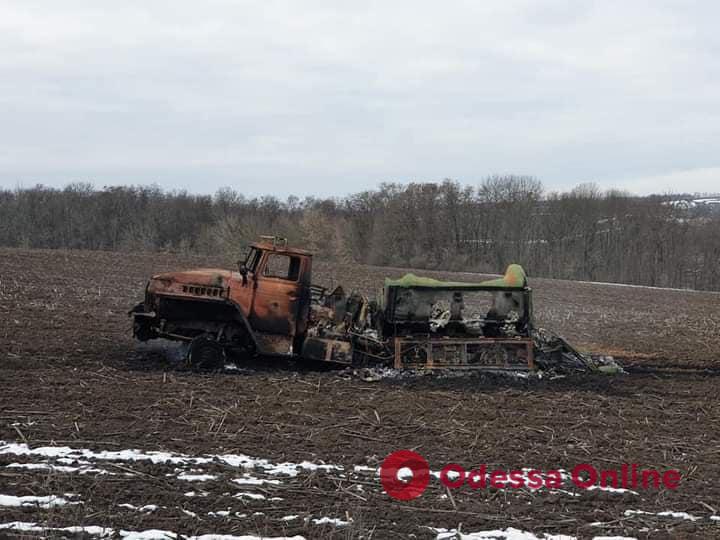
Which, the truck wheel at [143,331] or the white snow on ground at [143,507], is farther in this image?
the truck wheel at [143,331]

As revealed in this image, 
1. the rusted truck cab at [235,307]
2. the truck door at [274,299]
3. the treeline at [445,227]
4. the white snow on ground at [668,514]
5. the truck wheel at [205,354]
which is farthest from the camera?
the treeline at [445,227]

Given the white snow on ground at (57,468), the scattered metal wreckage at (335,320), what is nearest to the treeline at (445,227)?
the scattered metal wreckage at (335,320)

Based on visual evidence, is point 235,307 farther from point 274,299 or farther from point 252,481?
point 252,481

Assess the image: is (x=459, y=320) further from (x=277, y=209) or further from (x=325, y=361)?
A: (x=277, y=209)

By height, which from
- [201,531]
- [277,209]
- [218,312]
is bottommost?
[201,531]

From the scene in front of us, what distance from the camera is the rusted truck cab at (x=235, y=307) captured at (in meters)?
12.1

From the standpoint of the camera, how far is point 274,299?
487 inches

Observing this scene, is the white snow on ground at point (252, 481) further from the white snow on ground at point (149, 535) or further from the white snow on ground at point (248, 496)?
the white snow on ground at point (149, 535)

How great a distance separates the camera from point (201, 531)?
17.9 feet

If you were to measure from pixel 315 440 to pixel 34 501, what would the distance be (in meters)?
3.17

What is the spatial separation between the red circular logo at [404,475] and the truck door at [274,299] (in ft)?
16.3

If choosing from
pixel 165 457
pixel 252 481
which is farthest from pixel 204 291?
pixel 252 481

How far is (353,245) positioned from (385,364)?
197ft

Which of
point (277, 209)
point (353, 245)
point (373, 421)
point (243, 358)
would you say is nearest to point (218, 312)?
point (243, 358)
